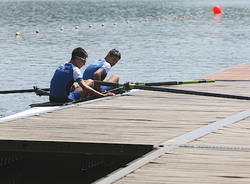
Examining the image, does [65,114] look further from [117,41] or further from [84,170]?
[117,41]

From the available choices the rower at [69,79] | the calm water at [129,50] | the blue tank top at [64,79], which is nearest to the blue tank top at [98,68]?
Result: the rower at [69,79]

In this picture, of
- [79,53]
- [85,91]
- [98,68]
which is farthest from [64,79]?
[98,68]

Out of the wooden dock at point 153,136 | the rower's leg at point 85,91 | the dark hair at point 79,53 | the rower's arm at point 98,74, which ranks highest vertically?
the dark hair at point 79,53

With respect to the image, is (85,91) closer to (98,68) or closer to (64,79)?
(64,79)

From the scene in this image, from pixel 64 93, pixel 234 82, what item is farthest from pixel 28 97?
pixel 64 93

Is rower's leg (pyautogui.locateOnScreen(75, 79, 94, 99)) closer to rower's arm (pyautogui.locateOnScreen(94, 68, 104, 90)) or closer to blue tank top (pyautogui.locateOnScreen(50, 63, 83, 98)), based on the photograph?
rower's arm (pyautogui.locateOnScreen(94, 68, 104, 90))

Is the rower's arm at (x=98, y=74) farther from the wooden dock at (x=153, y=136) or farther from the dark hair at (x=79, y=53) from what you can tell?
the dark hair at (x=79, y=53)

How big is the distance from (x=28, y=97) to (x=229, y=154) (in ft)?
51.7

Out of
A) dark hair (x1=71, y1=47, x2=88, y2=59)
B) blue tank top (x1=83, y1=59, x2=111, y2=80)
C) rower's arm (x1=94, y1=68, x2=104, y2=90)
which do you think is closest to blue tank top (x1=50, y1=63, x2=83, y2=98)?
dark hair (x1=71, y1=47, x2=88, y2=59)

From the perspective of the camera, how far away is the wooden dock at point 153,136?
10023 millimetres

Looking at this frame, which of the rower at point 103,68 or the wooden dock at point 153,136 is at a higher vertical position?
the rower at point 103,68

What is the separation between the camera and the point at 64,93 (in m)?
16.3

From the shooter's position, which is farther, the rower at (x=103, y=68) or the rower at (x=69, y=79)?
the rower at (x=103, y=68)

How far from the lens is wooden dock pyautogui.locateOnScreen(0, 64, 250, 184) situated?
10023 millimetres
